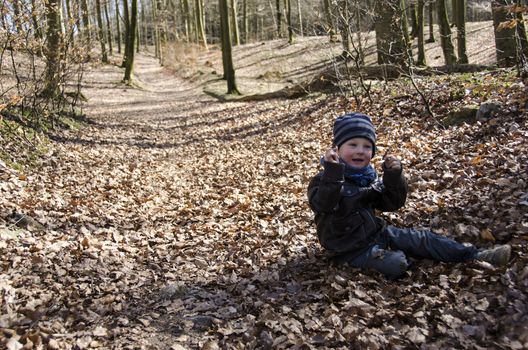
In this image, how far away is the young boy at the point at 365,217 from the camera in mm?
3893

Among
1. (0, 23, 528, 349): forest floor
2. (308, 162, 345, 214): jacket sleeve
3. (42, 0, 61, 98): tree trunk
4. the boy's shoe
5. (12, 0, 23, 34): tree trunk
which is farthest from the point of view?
(42, 0, 61, 98): tree trunk

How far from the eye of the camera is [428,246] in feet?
13.1

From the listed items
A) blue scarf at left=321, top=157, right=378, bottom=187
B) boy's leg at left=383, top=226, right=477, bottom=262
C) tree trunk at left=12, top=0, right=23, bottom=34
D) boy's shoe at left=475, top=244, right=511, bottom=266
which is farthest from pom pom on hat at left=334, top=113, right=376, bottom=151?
tree trunk at left=12, top=0, right=23, bottom=34

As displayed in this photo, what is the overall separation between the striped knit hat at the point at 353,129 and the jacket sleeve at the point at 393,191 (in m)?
0.39

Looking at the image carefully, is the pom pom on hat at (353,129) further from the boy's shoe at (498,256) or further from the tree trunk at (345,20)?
the tree trunk at (345,20)

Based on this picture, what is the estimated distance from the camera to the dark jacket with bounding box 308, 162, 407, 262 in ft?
13.2

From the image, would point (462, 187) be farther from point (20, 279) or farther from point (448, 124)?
point (20, 279)

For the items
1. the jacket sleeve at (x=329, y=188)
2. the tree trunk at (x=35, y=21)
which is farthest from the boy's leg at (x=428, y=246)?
the tree trunk at (x=35, y=21)

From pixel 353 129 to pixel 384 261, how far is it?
1.26 m

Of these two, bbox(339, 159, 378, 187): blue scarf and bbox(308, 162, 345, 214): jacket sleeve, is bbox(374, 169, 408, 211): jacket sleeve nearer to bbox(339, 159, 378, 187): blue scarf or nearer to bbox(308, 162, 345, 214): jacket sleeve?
bbox(339, 159, 378, 187): blue scarf

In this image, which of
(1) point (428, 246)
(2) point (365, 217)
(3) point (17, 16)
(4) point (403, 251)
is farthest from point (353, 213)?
(3) point (17, 16)

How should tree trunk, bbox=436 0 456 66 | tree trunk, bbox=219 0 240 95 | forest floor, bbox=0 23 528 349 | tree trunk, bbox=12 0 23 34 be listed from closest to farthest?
forest floor, bbox=0 23 528 349, tree trunk, bbox=12 0 23 34, tree trunk, bbox=436 0 456 66, tree trunk, bbox=219 0 240 95

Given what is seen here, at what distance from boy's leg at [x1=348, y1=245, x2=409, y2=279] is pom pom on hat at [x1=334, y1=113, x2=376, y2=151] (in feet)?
3.49

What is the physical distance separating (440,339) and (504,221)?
6.57ft
